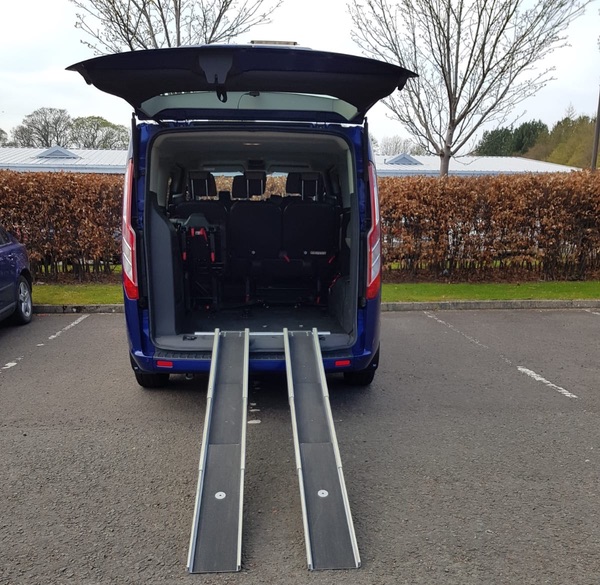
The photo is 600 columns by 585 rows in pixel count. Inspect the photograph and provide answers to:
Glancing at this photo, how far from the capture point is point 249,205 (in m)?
5.61

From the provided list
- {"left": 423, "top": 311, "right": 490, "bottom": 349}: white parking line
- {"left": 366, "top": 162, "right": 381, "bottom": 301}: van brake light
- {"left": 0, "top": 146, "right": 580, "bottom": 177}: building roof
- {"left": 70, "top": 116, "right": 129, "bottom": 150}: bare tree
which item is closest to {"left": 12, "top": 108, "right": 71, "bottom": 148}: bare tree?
{"left": 70, "top": 116, "right": 129, "bottom": 150}: bare tree

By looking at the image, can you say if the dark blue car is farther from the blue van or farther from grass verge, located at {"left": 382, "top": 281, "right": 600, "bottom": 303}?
grass verge, located at {"left": 382, "top": 281, "right": 600, "bottom": 303}

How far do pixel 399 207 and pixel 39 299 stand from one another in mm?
6371

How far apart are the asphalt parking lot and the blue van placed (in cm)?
52

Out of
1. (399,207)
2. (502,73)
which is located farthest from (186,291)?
(502,73)

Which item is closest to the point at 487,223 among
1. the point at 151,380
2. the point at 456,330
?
the point at 456,330

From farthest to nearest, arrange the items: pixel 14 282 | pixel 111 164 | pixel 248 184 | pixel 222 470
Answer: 1. pixel 111 164
2. pixel 14 282
3. pixel 248 184
4. pixel 222 470

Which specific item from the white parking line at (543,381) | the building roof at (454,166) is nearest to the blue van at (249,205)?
the white parking line at (543,381)

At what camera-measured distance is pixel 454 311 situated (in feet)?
27.6

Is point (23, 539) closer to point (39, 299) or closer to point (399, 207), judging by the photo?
point (39, 299)

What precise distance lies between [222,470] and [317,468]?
0.52 m

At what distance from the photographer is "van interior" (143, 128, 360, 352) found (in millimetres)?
4250

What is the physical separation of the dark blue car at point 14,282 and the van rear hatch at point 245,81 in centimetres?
371

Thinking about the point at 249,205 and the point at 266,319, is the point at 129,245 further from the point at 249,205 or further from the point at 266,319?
the point at 249,205
